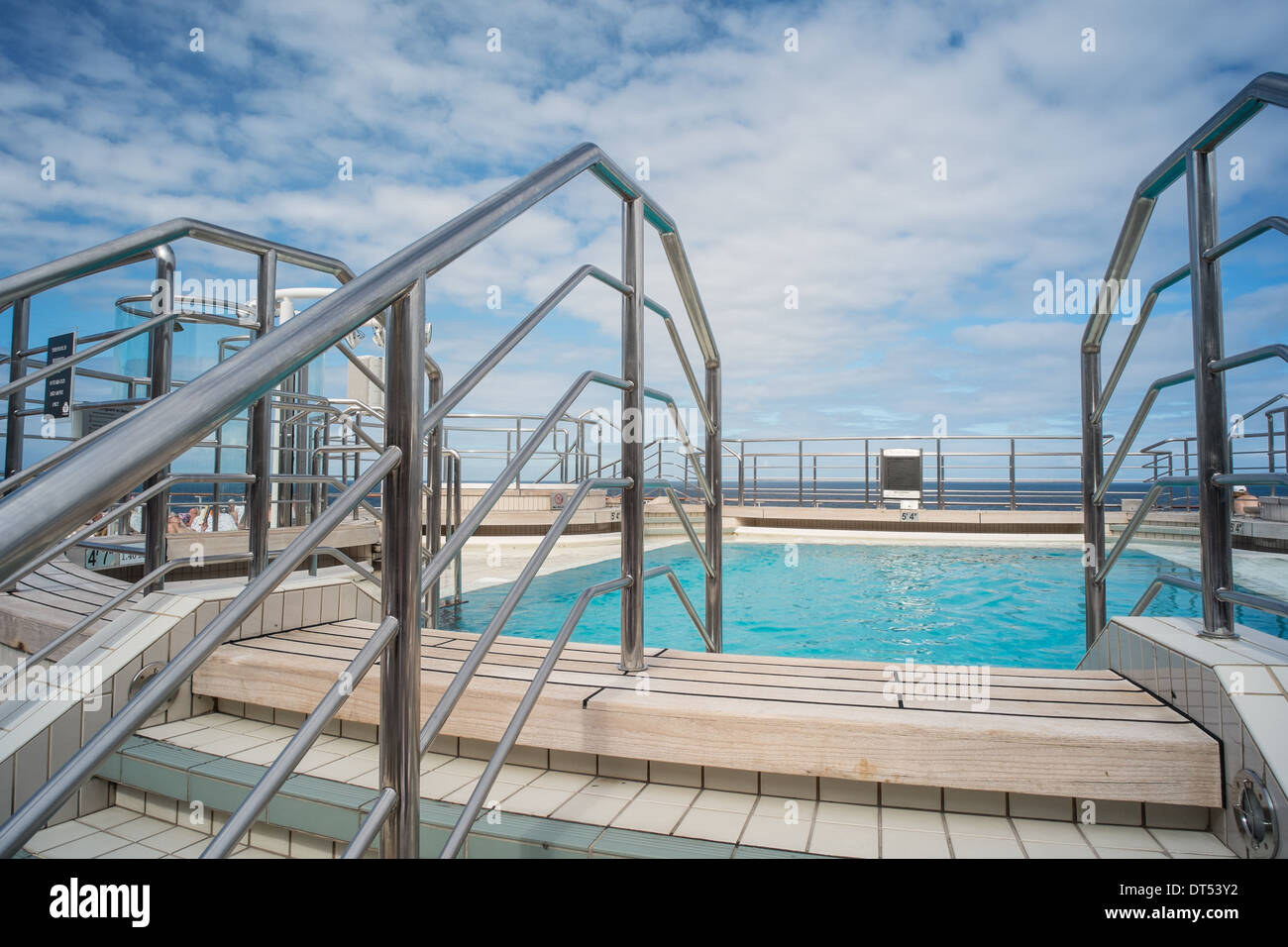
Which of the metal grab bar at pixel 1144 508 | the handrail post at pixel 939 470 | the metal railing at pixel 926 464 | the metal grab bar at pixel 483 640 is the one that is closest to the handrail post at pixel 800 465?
the metal railing at pixel 926 464

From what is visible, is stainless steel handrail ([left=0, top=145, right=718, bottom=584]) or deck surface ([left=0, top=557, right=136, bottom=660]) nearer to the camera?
stainless steel handrail ([left=0, top=145, right=718, bottom=584])

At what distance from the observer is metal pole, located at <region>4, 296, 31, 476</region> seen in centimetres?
229

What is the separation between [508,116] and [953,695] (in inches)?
348

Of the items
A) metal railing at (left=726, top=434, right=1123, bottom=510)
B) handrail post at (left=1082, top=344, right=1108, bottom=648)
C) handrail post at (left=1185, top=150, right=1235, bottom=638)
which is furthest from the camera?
metal railing at (left=726, top=434, right=1123, bottom=510)

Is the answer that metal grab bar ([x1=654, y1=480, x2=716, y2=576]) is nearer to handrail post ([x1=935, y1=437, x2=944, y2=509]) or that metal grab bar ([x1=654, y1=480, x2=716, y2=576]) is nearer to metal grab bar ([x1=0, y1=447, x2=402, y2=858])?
metal grab bar ([x1=0, y1=447, x2=402, y2=858])

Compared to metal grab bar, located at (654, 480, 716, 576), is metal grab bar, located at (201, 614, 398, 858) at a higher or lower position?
lower

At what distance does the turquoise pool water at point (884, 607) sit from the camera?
3.76 metres

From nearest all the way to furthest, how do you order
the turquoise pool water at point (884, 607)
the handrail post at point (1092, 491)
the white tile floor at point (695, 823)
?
the white tile floor at point (695, 823), the handrail post at point (1092, 491), the turquoise pool water at point (884, 607)

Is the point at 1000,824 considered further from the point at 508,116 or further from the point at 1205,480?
the point at 508,116

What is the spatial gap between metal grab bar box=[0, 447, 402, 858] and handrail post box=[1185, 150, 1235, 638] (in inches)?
60.0

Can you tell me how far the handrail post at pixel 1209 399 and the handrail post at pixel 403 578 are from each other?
143cm

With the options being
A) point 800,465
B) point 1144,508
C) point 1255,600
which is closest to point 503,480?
point 1255,600

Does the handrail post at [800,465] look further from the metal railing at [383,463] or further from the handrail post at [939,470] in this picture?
the metal railing at [383,463]

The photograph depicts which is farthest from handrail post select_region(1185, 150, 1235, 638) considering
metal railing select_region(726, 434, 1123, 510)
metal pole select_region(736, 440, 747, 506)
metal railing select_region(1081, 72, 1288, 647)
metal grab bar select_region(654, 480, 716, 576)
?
metal pole select_region(736, 440, 747, 506)
